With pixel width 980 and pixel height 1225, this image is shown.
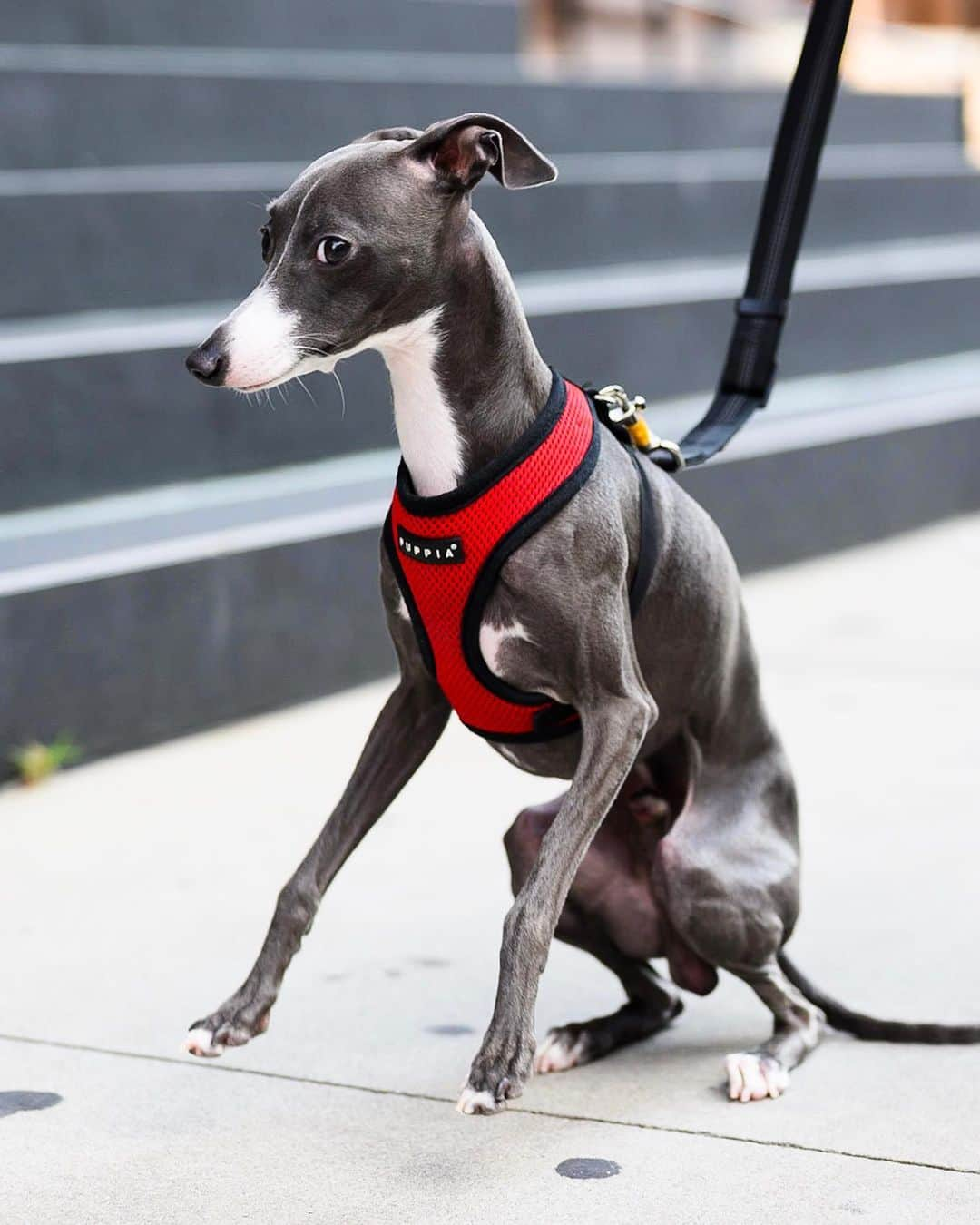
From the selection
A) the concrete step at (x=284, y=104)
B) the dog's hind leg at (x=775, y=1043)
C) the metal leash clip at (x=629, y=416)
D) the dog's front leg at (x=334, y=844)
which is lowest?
the dog's hind leg at (x=775, y=1043)

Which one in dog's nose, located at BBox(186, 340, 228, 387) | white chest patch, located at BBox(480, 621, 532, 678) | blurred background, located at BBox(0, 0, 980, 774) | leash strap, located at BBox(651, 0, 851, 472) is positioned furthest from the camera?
blurred background, located at BBox(0, 0, 980, 774)

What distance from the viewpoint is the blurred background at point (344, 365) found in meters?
5.70

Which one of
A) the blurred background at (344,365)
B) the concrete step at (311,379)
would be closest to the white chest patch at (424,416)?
the blurred background at (344,365)

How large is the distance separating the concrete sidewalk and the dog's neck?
3.49ft

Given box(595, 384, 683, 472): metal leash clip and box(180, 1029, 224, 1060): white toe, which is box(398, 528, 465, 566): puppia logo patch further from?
box(180, 1029, 224, 1060): white toe

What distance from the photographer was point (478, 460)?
299 cm

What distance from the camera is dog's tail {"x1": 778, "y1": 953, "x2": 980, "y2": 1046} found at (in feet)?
11.6

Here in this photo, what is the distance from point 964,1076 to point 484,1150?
879 mm

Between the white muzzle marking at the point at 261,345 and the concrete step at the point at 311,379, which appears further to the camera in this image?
the concrete step at the point at 311,379

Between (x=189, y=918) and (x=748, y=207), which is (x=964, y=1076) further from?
(x=748, y=207)

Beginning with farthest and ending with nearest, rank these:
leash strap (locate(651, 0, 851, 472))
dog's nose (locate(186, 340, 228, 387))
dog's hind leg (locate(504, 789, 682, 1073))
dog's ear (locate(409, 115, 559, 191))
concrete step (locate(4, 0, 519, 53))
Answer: concrete step (locate(4, 0, 519, 53)) < leash strap (locate(651, 0, 851, 472)) < dog's hind leg (locate(504, 789, 682, 1073)) < dog's ear (locate(409, 115, 559, 191)) < dog's nose (locate(186, 340, 228, 387))

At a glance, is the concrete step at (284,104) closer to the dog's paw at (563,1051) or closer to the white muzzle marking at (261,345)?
the dog's paw at (563,1051)

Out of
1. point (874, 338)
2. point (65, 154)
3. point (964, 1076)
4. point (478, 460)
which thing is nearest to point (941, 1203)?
point (964, 1076)

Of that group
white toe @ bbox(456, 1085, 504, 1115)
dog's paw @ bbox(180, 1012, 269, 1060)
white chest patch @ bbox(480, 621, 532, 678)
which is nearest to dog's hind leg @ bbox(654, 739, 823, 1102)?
white chest patch @ bbox(480, 621, 532, 678)
